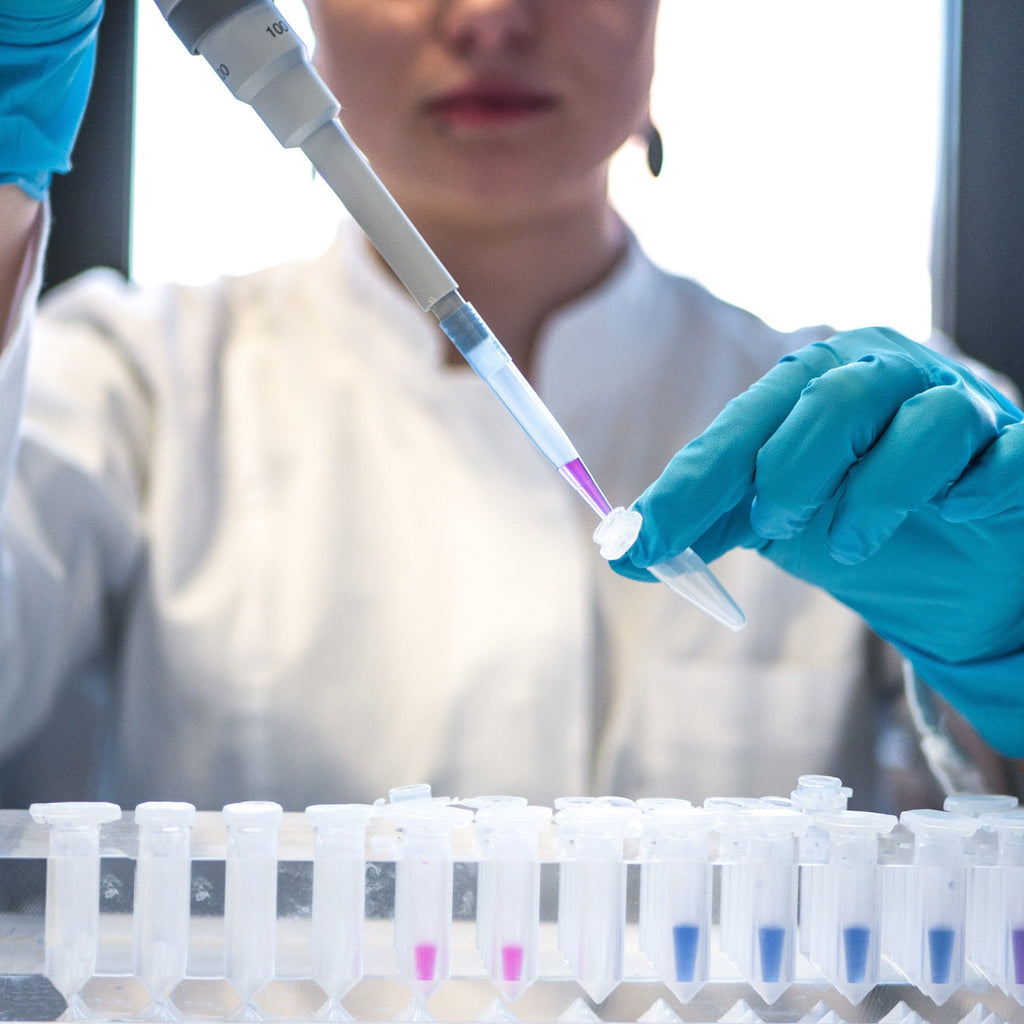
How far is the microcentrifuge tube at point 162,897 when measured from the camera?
0.49 m

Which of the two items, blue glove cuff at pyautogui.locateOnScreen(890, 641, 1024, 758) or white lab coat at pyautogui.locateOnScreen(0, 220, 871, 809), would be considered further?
white lab coat at pyautogui.locateOnScreen(0, 220, 871, 809)

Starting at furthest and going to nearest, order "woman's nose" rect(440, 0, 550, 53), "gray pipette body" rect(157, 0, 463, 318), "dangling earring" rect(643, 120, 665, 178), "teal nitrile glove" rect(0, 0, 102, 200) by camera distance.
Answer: "dangling earring" rect(643, 120, 665, 178) → "woman's nose" rect(440, 0, 550, 53) → "teal nitrile glove" rect(0, 0, 102, 200) → "gray pipette body" rect(157, 0, 463, 318)

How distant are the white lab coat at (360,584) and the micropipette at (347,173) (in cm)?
36

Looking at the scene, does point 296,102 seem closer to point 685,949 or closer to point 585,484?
point 585,484

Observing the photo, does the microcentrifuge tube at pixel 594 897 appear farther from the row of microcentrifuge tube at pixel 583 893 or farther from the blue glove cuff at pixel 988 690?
the blue glove cuff at pixel 988 690

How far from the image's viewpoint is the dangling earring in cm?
96

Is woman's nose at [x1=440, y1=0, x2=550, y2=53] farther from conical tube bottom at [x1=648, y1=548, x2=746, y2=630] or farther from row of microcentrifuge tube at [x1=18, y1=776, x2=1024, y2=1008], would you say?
row of microcentrifuge tube at [x1=18, y1=776, x2=1024, y2=1008]

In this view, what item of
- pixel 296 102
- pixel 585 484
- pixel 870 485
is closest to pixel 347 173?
pixel 296 102

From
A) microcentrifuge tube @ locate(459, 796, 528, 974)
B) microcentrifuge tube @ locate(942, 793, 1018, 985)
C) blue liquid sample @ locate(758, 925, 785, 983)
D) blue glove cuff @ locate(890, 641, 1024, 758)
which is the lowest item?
blue glove cuff @ locate(890, 641, 1024, 758)

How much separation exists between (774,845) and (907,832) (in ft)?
0.28

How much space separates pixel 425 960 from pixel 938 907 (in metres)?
0.24

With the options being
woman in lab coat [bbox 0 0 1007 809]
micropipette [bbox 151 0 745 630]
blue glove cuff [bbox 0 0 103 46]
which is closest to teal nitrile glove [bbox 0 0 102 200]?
blue glove cuff [bbox 0 0 103 46]

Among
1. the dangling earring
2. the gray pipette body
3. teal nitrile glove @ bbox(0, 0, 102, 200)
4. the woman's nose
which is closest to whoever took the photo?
the gray pipette body

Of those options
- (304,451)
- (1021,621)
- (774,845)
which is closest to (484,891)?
(774,845)
